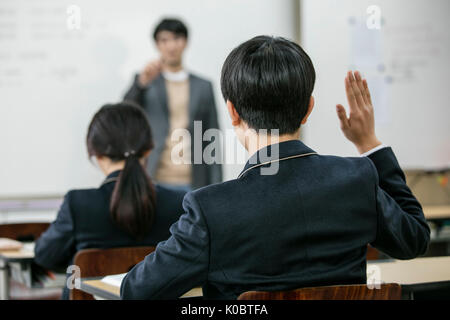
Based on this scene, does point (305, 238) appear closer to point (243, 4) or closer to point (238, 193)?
point (238, 193)

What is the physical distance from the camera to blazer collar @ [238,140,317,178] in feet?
3.69

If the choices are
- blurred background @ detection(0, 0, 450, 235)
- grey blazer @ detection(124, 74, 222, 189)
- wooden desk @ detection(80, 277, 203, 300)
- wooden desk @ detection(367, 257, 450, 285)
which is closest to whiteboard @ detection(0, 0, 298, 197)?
blurred background @ detection(0, 0, 450, 235)

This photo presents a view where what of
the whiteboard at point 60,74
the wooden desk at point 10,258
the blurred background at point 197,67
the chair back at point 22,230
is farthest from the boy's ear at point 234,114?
the whiteboard at point 60,74

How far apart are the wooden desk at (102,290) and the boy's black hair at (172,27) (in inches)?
106

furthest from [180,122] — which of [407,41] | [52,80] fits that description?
[407,41]

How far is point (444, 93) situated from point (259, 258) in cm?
391

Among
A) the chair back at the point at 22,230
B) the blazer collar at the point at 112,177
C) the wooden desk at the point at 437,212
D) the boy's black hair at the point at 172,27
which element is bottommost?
the wooden desk at the point at 437,212

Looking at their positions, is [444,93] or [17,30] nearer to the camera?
[17,30]

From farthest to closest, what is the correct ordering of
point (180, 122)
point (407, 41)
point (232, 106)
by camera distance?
point (407, 41)
point (180, 122)
point (232, 106)

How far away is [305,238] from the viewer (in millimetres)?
1096

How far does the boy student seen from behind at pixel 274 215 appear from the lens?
1.07m

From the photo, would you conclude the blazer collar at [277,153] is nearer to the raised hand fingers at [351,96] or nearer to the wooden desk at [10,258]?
the raised hand fingers at [351,96]

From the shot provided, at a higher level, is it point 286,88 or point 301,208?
point 286,88

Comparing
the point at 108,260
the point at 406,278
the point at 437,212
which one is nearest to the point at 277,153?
the point at 406,278
